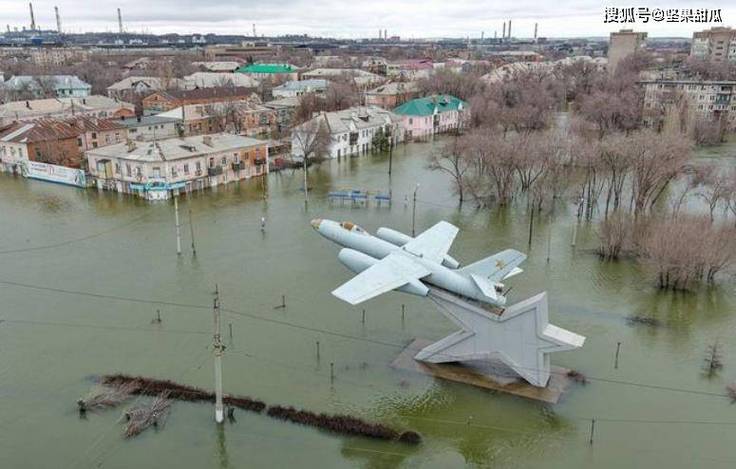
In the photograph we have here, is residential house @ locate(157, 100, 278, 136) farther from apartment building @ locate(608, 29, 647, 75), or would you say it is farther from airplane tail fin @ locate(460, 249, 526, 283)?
apartment building @ locate(608, 29, 647, 75)

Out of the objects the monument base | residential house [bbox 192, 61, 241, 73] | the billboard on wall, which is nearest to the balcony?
the billboard on wall

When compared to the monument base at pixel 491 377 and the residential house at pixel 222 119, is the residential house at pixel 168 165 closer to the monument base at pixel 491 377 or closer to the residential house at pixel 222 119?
the residential house at pixel 222 119

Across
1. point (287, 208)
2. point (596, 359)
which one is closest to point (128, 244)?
point (287, 208)

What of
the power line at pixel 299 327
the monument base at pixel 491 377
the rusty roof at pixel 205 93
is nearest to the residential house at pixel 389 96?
the rusty roof at pixel 205 93

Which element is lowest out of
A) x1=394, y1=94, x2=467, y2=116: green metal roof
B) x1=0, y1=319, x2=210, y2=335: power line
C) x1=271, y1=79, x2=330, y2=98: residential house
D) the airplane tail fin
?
x1=0, y1=319, x2=210, y2=335: power line

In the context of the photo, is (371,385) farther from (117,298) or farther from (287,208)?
(287,208)

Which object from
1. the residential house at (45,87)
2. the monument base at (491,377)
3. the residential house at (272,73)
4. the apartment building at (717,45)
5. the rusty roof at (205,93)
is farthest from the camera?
the apartment building at (717,45)
